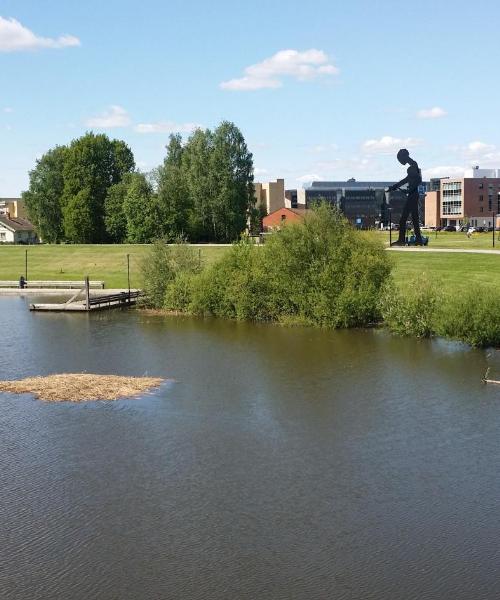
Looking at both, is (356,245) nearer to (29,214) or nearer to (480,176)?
(29,214)

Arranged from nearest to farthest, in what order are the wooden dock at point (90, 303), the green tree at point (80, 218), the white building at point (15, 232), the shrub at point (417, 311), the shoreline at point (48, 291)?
the shrub at point (417, 311) < the wooden dock at point (90, 303) < the shoreline at point (48, 291) < the green tree at point (80, 218) < the white building at point (15, 232)

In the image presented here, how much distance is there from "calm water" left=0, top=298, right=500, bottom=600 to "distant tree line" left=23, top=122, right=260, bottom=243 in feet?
197

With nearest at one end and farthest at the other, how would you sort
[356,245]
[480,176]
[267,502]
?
[267,502], [356,245], [480,176]

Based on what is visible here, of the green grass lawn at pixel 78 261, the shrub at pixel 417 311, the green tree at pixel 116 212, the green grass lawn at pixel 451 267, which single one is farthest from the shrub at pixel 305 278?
the green tree at pixel 116 212

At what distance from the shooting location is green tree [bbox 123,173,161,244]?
88.7 meters

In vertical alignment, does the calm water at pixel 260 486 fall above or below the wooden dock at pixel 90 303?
below

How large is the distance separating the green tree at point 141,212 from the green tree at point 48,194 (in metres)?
13.8

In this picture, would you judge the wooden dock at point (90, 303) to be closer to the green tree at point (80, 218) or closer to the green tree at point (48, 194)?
the green tree at point (80, 218)

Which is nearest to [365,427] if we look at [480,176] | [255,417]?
[255,417]

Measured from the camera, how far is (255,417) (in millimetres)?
23562

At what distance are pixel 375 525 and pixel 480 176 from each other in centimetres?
15973

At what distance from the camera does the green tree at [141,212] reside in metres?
88.7

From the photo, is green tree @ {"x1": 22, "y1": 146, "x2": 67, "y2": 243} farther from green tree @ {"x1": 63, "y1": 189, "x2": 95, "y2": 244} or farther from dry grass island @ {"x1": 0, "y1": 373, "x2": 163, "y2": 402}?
dry grass island @ {"x1": 0, "y1": 373, "x2": 163, "y2": 402}

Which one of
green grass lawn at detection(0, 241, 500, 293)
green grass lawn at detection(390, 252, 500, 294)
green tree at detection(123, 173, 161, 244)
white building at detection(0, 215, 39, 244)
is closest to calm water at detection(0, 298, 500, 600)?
green grass lawn at detection(0, 241, 500, 293)
